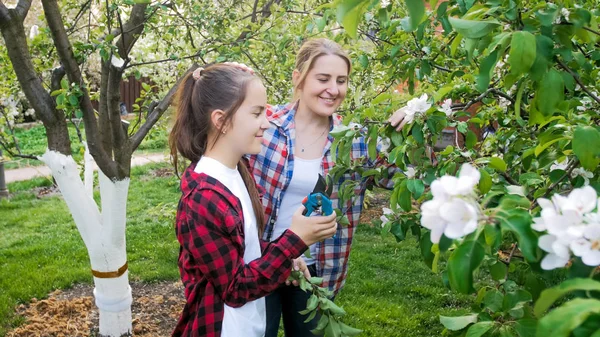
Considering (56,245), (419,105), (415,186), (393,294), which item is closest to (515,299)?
(415,186)

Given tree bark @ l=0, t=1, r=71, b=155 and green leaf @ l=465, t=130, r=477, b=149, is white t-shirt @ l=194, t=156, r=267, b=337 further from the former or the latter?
tree bark @ l=0, t=1, r=71, b=155

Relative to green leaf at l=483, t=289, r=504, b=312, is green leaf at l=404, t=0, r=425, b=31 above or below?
above

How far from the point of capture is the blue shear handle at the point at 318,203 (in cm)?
200

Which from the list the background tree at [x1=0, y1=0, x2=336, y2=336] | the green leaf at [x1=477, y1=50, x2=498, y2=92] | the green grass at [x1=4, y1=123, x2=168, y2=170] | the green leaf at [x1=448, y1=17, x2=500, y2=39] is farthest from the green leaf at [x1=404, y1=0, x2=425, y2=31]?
the green grass at [x1=4, y1=123, x2=168, y2=170]

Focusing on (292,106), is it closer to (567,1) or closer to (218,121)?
(218,121)

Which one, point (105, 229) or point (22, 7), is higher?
point (22, 7)

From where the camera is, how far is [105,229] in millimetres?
3445

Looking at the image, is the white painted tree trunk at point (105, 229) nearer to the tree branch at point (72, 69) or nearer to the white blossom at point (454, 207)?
the tree branch at point (72, 69)

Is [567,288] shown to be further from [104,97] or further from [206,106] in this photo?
[104,97]

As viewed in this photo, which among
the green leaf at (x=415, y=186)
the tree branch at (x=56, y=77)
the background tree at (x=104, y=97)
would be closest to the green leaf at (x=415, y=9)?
the green leaf at (x=415, y=186)

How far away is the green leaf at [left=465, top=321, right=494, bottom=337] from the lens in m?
1.25

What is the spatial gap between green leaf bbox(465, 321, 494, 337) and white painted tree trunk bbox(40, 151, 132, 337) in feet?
8.23

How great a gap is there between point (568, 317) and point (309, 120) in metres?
1.90

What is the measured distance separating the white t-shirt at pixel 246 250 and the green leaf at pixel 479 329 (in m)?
0.88
